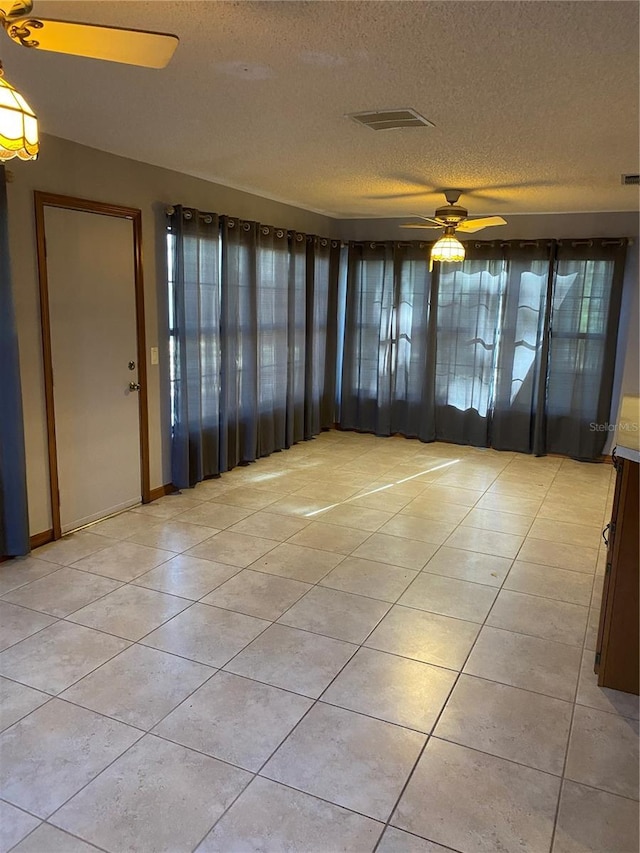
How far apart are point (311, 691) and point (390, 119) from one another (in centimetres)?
268

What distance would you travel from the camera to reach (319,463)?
598 cm

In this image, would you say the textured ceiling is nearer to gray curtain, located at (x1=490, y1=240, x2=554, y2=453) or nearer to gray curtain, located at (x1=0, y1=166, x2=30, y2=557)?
gray curtain, located at (x1=0, y1=166, x2=30, y2=557)

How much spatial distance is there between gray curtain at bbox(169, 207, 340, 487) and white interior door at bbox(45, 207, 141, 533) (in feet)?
1.48

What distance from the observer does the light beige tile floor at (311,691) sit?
1913mm

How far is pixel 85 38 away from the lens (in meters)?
1.65

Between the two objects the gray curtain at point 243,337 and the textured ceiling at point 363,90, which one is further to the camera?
the gray curtain at point 243,337

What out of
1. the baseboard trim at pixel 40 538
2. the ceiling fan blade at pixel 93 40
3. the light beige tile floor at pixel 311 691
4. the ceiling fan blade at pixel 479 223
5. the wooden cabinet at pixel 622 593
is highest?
the ceiling fan blade at pixel 479 223

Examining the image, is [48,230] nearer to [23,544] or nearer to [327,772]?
[23,544]

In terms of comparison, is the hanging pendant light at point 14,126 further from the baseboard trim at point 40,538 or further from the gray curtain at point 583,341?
the gray curtain at point 583,341

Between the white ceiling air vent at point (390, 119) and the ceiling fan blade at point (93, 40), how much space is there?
1499 millimetres

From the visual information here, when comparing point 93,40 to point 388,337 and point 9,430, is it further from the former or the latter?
point 388,337

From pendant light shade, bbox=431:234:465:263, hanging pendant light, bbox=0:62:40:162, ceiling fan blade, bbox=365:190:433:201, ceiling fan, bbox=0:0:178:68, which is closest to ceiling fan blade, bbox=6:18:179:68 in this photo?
ceiling fan, bbox=0:0:178:68

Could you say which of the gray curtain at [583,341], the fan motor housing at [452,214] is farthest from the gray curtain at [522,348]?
the fan motor housing at [452,214]

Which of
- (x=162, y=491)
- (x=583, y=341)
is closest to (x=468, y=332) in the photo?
(x=583, y=341)
